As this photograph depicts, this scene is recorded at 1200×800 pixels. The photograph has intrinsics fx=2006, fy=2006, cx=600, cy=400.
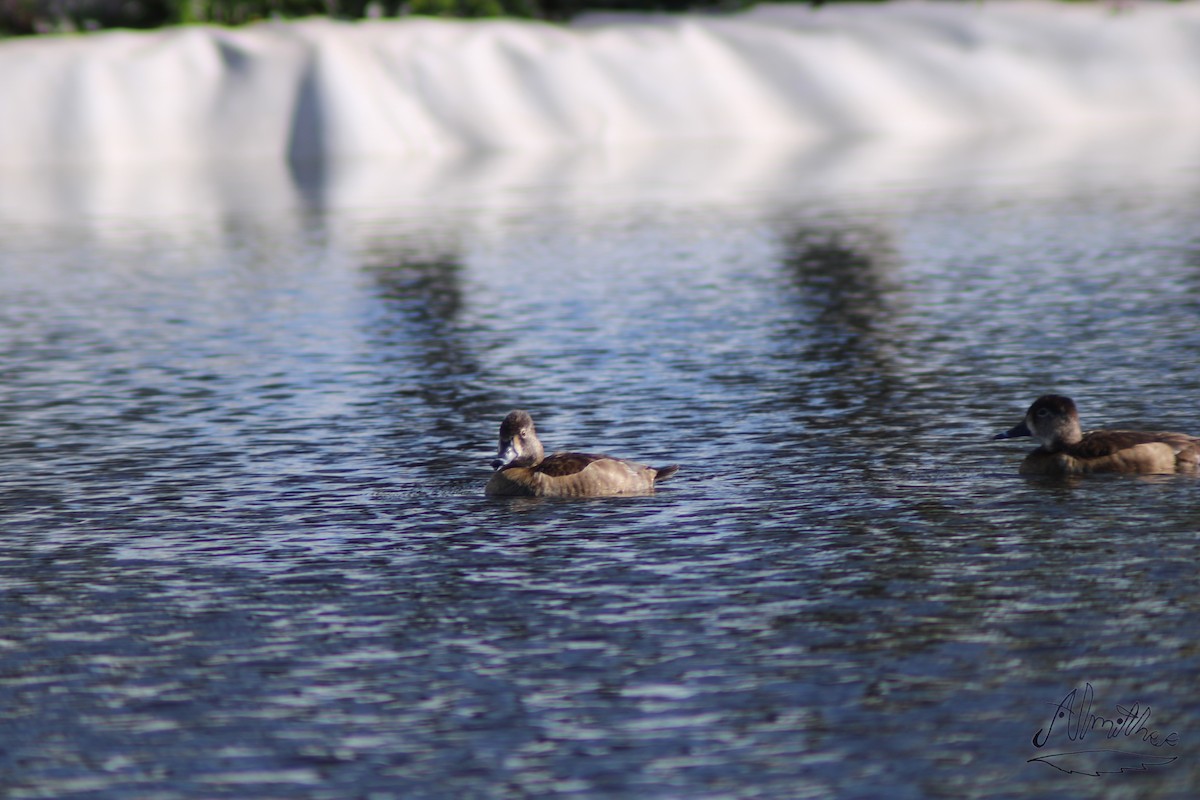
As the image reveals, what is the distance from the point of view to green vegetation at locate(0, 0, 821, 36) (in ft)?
Answer: 191

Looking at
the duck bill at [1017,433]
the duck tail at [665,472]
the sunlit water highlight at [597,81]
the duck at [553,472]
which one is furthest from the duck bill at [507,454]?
the sunlit water highlight at [597,81]

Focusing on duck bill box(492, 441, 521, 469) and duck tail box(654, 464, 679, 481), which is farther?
duck tail box(654, 464, 679, 481)

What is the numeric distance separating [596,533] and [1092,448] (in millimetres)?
3903

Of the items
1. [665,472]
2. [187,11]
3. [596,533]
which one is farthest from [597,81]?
[596,533]

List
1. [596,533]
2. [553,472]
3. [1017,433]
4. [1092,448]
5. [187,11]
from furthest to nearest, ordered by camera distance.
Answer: [187,11], [1017,433], [1092,448], [553,472], [596,533]

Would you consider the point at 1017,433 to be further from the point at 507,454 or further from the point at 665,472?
the point at 507,454

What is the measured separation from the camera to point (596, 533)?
13742mm

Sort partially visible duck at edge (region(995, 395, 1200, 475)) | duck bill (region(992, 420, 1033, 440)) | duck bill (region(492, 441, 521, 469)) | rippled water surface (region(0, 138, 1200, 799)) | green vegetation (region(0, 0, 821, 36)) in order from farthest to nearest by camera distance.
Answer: green vegetation (region(0, 0, 821, 36))
duck bill (region(992, 420, 1033, 440))
duck bill (region(492, 441, 521, 469))
partially visible duck at edge (region(995, 395, 1200, 475))
rippled water surface (region(0, 138, 1200, 799))

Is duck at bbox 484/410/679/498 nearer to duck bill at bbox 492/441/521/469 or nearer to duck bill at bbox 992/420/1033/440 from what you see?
duck bill at bbox 492/441/521/469

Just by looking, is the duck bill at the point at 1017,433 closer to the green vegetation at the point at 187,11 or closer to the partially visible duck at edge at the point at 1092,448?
the partially visible duck at edge at the point at 1092,448

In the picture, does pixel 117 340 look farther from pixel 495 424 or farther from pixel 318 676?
pixel 318 676

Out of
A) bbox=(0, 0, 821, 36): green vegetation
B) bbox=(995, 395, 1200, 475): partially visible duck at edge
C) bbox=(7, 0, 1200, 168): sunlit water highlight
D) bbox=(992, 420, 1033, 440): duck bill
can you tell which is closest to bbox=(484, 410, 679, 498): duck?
bbox=(992, 420, 1033, 440): duck bill

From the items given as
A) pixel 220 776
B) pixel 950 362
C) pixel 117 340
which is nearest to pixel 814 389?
pixel 950 362

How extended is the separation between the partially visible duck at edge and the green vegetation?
46.2m
